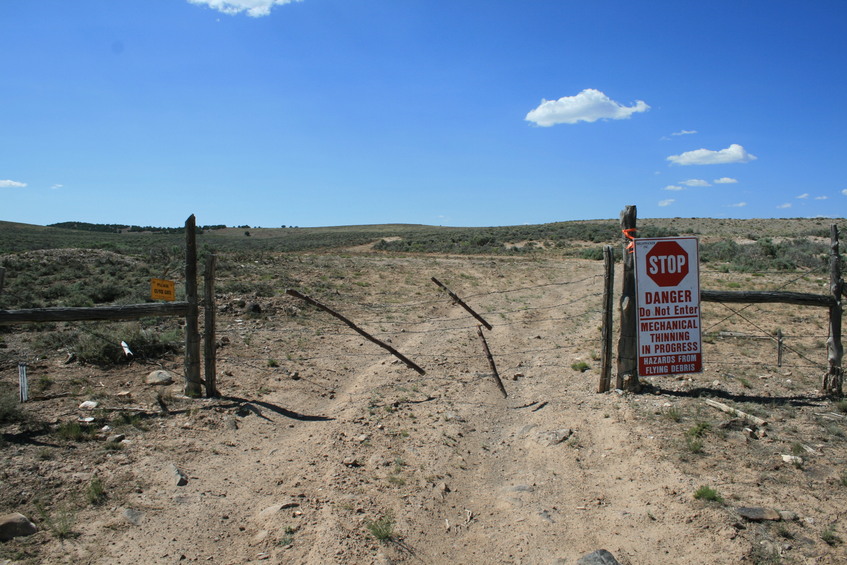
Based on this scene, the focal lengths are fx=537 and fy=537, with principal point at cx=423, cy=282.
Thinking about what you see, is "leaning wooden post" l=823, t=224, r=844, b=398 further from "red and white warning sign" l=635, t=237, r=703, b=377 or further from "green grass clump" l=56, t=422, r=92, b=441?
"green grass clump" l=56, t=422, r=92, b=441

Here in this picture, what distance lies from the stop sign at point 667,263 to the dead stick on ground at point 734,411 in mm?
1792

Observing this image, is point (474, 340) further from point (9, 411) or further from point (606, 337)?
point (9, 411)

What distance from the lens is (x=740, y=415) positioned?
7.13m

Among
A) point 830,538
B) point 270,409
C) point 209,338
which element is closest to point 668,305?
point 830,538

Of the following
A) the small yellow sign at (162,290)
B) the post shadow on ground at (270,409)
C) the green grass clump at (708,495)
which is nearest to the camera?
the green grass clump at (708,495)

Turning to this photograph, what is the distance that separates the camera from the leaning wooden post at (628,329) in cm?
819

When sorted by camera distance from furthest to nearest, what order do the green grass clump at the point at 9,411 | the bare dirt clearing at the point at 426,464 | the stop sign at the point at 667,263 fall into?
the stop sign at the point at 667,263 → the green grass clump at the point at 9,411 → the bare dirt clearing at the point at 426,464

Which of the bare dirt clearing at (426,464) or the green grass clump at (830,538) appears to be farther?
the bare dirt clearing at (426,464)

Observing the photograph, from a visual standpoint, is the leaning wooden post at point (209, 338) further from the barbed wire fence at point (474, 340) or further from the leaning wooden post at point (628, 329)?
the leaning wooden post at point (628, 329)

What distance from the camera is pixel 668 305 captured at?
8.20 metres

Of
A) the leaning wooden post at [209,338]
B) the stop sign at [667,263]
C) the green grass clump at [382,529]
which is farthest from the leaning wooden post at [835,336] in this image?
the leaning wooden post at [209,338]

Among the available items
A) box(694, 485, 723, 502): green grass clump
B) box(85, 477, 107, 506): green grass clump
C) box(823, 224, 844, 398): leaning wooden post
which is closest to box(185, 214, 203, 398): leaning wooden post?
box(85, 477, 107, 506): green grass clump

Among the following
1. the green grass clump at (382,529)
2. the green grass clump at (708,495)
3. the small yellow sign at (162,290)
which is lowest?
the green grass clump at (382,529)

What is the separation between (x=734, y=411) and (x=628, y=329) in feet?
5.80
